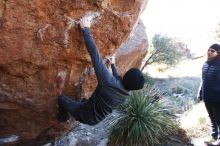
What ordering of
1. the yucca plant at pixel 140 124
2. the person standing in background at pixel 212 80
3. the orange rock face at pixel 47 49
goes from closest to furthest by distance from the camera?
the orange rock face at pixel 47 49 < the person standing in background at pixel 212 80 < the yucca plant at pixel 140 124

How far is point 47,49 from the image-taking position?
5.93 m

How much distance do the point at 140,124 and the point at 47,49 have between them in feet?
14.9

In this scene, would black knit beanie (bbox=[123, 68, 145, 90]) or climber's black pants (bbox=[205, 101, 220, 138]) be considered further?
climber's black pants (bbox=[205, 101, 220, 138])

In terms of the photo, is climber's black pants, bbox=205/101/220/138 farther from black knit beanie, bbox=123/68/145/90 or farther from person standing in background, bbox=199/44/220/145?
black knit beanie, bbox=123/68/145/90

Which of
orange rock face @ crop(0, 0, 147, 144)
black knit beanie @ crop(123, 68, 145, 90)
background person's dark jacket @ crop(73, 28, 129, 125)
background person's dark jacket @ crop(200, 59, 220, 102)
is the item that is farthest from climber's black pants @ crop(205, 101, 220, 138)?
black knit beanie @ crop(123, 68, 145, 90)

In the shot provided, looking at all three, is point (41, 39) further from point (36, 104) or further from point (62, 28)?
point (36, 104)

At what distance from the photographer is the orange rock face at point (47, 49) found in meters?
5.61

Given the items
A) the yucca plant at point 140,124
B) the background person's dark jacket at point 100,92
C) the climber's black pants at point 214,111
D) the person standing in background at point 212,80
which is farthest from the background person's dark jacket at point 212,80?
the background person's dark jacket at point 100,92

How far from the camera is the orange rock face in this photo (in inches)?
221

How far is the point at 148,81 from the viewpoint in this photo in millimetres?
15250

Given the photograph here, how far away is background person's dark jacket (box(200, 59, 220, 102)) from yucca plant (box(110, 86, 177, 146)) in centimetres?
229

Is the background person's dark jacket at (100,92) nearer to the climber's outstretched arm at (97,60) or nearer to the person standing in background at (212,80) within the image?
the climber's outstretched arm at (97,60)

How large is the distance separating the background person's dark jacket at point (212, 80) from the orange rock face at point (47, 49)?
2.30m

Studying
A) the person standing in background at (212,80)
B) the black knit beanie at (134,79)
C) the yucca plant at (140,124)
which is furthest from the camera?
the yucca plant at (140,124)
